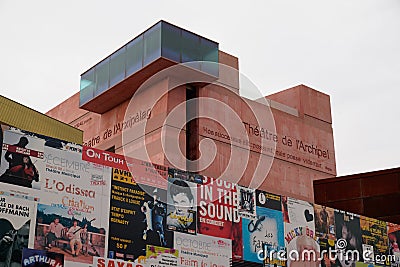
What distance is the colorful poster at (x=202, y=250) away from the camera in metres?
16.4

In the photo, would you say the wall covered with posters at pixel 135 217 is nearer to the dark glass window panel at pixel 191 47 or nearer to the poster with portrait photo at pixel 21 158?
the poster with portrait photo at pixel 21 158

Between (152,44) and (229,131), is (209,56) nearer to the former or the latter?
(152,44)

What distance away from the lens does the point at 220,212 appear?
17531mm

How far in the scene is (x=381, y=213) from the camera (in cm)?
2377

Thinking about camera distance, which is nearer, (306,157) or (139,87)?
(139,87)

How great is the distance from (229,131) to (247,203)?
1673cm

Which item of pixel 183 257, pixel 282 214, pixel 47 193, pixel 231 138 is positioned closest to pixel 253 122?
pixel 231 138

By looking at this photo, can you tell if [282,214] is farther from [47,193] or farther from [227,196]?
[47,193]

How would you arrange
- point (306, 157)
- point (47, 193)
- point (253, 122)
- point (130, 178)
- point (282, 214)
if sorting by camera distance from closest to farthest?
point (47, 193) < point (130, 178) < point (282, 214) < point (253, 122) < point (306, 157)

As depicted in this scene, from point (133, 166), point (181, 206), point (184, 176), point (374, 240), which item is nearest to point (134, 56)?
point (374, 240)

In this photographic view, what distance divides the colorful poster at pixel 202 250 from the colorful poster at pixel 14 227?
432cm

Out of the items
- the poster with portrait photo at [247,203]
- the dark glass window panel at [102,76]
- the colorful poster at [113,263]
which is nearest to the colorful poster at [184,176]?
the poster with portrait photo at [247,203]

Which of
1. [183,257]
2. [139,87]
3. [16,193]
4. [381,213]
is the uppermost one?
[139,87]

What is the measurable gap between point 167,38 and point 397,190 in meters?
13.9
